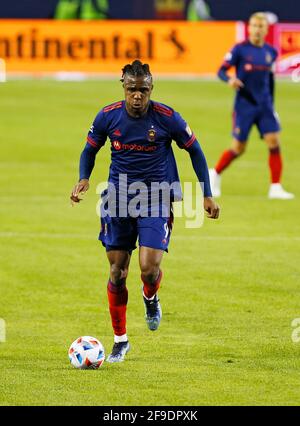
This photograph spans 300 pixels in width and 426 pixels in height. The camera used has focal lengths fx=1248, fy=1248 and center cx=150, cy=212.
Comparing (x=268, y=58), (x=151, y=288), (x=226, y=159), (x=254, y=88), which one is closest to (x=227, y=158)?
(x=226, y=159)

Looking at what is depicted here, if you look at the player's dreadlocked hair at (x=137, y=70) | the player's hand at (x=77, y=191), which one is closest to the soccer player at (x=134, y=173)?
the player's hand at (x=77, y=191)

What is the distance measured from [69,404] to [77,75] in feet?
104

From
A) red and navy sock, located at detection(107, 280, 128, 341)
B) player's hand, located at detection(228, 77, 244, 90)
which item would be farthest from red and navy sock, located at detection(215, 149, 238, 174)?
red and navy sock, located at detection(107, 280, 128, 341)

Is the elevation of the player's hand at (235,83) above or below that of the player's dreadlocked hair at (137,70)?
above

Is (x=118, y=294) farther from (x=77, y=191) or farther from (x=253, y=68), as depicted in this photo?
(x=253, y=68)

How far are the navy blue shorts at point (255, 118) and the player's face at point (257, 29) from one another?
1024mm

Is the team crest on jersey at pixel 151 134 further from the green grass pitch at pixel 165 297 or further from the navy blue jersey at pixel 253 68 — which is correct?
the navy blue jersey at pixel 253 68

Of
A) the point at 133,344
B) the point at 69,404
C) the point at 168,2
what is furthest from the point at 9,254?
the point at 168,2

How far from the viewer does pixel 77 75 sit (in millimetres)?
40000

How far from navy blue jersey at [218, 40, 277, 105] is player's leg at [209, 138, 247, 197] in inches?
29.7

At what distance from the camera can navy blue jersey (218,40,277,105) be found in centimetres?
1994

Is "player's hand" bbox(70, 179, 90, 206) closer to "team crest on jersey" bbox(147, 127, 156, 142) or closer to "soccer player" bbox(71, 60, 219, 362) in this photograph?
"soccer player" bbox(71, 60, 219, 362)

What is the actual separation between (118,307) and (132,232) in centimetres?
64

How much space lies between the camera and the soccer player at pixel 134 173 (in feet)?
34.2
